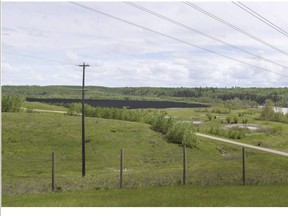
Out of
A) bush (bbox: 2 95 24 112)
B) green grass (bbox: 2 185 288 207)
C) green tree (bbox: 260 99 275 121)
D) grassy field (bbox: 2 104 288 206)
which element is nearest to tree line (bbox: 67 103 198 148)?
grassy field (bbox: 2 104 288 206)

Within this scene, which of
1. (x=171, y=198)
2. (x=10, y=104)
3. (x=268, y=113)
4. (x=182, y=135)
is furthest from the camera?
(x=268, y=113)

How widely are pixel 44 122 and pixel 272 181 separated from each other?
2666 inches

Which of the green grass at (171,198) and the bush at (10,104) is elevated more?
the bush at (10,104)

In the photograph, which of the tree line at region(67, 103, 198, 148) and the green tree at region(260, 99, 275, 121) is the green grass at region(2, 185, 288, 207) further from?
the green tree at region(260, 99, 275, 121)

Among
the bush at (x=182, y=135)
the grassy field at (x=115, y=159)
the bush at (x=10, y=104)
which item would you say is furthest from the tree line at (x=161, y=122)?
the bush at (x=10, y=104)

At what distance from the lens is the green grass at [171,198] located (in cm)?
1620

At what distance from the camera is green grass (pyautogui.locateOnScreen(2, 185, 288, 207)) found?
1620cm

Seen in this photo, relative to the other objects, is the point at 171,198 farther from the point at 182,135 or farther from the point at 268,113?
the point at 268,113

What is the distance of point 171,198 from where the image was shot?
17.4 m

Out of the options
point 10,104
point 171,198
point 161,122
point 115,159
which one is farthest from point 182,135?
point 171,198

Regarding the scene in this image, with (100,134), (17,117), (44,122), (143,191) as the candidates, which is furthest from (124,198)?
(17,117)

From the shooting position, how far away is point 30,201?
1756 cm

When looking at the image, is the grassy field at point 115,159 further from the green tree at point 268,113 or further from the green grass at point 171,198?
the green tree at point 268,113
